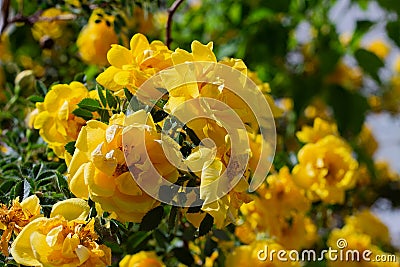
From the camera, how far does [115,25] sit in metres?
0.93

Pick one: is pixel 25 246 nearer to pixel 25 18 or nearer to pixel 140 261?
pixel 140 261

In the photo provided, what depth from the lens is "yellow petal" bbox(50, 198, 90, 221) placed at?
0.57 meters

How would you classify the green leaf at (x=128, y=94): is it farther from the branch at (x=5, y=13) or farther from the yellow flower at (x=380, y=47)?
the yellow flower at (x=380, y=47)

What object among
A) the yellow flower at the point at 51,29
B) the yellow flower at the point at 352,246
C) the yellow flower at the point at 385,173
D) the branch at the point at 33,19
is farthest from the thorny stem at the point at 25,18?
the yellow flower at the point at 385,173

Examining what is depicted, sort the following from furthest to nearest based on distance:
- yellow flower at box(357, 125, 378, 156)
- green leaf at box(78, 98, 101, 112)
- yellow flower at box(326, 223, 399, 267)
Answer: yellow flower at box(357, 125, 378, 156), yellow flower at box(326, 223, 399, 267), green leaf at box(78, 98, 101, 112)

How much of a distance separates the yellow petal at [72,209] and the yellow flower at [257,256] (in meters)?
0.37

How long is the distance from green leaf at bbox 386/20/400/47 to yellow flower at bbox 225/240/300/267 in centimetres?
82

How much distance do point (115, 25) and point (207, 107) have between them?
0.42 meters

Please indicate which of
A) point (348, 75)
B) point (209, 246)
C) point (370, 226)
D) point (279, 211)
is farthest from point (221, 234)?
point (348, 75)

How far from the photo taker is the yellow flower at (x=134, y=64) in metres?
0.60

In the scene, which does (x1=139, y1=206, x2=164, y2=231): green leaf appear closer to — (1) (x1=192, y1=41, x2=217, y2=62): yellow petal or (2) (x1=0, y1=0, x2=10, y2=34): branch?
(1) (x1=192, y1=41, x2=217, y2=62): yellow petal

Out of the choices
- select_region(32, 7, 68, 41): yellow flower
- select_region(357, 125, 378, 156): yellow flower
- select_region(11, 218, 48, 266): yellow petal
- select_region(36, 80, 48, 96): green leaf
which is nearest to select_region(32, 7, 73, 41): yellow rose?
select_region(32, 7, 68, 41): yellow flower

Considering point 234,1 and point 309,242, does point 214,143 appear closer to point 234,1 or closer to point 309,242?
point 309,242

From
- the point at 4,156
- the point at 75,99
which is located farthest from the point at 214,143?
the point at 4,156
